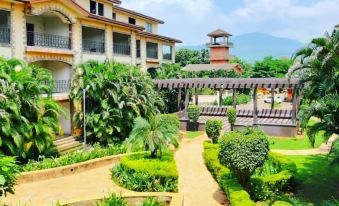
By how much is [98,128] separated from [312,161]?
35.7ft

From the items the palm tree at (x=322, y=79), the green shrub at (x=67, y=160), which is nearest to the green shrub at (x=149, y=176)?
the green shrub at (x=67, y=160)

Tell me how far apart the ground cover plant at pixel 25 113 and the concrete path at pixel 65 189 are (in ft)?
7.67

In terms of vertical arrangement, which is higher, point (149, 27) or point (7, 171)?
point (149, 27)

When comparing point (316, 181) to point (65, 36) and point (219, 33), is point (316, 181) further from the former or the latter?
point (219, 33)

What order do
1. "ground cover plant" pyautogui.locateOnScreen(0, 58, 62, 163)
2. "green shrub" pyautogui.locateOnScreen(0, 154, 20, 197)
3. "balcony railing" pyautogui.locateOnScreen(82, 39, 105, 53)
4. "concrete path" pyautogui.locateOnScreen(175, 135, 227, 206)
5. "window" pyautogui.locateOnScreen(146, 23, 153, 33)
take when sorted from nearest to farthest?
"green shrub" pyautogui.locateOnScreen(0, 154, 20, 197) < "concrete path" pyautogui.locateOnScreen(175, 135, 227, 206) < "ground cover plant" pyautogui.locateOnScreen(0, 58, 62, 163) < "balcony railing" pyautogui.locateOnScreen(82, 39, 105, 53) < "window" pyautogui.locateOnScreen(146, 23, 153, 33)

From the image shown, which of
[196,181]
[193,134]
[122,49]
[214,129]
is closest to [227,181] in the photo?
[196,181]

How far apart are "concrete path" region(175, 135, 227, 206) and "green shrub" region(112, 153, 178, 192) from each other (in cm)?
60

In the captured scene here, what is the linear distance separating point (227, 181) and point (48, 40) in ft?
52.9

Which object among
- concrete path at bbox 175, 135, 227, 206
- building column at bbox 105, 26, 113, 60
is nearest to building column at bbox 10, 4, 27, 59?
building column at bbox 105, 26, 113, 60

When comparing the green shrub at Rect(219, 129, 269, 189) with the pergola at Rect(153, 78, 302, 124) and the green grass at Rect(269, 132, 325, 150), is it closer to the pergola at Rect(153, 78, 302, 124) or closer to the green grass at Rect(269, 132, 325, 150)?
the green grass at Rect(269, 132, 325, 150)

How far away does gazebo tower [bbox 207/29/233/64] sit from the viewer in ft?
192

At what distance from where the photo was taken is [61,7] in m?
23.0

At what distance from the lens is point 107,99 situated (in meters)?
21.0

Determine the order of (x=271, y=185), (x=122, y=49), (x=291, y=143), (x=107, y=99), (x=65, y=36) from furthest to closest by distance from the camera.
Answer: (x=122, y=49) < (x=65, y=36) < (x=291, y=143) < (x=107, y=99) < (x=271, y=185)
